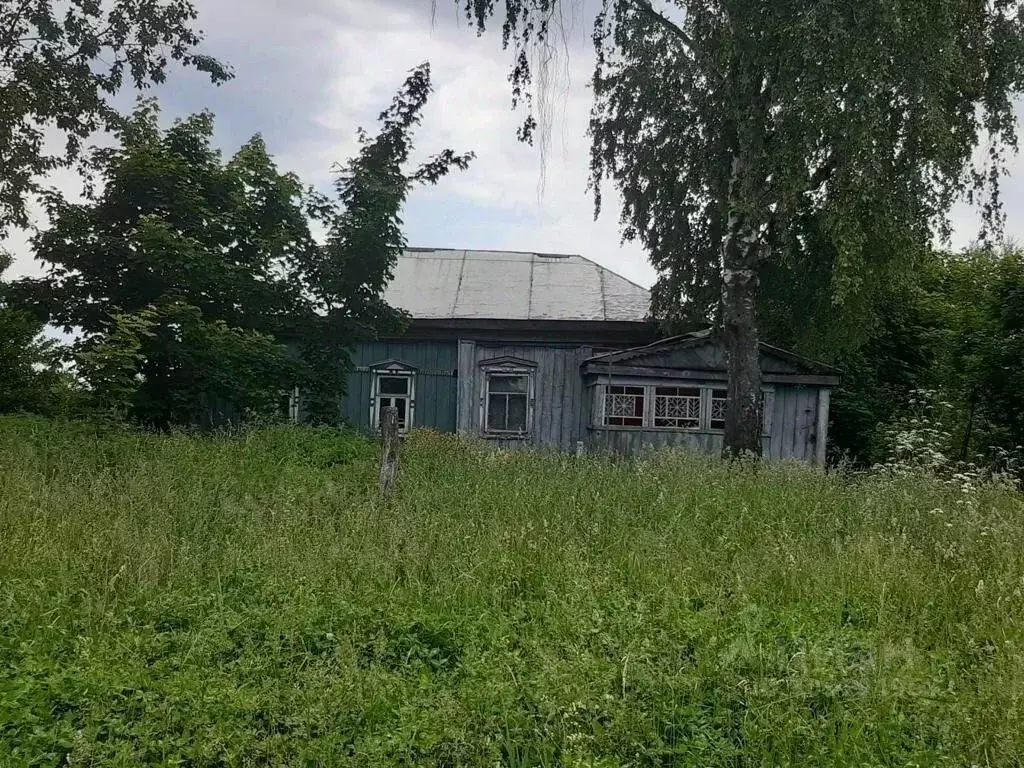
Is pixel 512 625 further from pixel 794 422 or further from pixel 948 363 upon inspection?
pixel 948 363

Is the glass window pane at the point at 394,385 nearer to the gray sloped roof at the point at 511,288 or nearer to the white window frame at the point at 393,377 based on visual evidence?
the white window frame at the point at 393,377

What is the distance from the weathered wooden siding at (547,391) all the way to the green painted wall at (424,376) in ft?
1.34

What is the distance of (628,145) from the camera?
13.4 meters

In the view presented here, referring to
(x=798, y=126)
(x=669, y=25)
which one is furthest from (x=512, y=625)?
(x=669, y=25)

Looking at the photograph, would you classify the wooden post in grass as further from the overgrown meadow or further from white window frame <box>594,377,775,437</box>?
white window frame <box>594,377,775,437</box>

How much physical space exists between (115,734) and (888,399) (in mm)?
16321

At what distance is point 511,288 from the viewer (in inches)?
679

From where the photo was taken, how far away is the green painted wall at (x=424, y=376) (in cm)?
1609

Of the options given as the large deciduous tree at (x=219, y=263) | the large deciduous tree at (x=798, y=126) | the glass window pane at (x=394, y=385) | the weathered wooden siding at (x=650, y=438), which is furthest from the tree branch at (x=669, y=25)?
the glass window pane at (x=394, y=385)

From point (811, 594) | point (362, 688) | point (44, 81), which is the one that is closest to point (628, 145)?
point (44, 81)

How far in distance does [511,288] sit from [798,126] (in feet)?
28.1

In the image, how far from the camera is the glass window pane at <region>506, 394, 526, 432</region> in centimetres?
1585

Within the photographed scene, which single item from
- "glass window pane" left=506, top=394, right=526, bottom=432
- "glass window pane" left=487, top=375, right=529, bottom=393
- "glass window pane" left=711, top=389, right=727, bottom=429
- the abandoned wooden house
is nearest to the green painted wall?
the abandoned wooden house

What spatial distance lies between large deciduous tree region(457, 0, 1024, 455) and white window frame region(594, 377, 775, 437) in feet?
7.58
